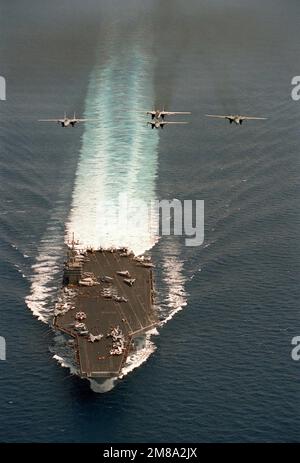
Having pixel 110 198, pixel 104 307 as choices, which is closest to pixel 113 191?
pixel 110 198

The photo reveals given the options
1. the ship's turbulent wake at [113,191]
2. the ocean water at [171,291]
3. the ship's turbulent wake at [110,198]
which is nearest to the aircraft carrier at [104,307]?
the ocean water at [171,291]

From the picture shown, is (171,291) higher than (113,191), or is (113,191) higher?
(113,191)

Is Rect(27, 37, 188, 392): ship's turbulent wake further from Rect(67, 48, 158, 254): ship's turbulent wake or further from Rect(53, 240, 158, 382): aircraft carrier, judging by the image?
Rect(53, 240, 158, 382): aircraft carrier

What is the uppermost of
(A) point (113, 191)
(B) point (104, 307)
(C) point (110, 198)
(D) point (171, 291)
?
(A) point (113, 191)

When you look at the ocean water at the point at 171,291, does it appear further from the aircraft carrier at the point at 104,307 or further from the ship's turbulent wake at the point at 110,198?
the aircraft carrier at the point at 104,307

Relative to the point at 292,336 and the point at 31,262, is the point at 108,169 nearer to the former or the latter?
the point at 31,262

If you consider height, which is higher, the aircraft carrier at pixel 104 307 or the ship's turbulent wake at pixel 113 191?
the ship's turbulent wake at pixel 113 191

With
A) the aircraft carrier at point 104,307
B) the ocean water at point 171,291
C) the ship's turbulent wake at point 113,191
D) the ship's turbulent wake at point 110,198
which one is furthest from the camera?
the ship's turbulent wake at point 113,191

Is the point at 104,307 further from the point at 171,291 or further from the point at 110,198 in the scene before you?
the point at 110,198

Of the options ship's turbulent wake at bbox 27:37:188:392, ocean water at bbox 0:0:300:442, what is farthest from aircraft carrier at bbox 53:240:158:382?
ship's turbulent wake at bbox 27:37:188:392
